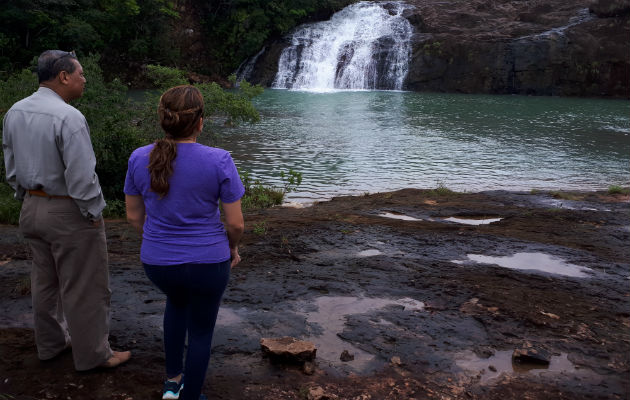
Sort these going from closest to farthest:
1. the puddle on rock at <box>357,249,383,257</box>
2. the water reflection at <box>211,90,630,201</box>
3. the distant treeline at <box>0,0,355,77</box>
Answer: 1. the puddle on rock at <box>357,249,383,257</box>
2. the water reflection at <box>211,90,630,201</box>
3. the distant treeline at <box>0,0,355,77</box>

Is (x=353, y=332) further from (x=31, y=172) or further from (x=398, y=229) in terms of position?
(x=398, y=229)

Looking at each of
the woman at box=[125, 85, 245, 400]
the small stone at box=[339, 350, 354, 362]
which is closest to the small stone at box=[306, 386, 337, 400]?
the small stone at box=[339, 350, 354, 362]

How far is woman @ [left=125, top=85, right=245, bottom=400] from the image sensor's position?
9.00ft

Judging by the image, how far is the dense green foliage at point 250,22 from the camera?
43.0m

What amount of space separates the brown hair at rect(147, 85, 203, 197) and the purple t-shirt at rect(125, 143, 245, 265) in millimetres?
43

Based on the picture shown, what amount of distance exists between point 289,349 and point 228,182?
5.12ft

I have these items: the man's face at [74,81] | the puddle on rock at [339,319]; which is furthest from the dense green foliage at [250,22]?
the man's face at [74,81]

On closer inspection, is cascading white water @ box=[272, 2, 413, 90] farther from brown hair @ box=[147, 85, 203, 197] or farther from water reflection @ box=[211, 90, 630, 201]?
brown hair @ box=[147, 85, 203, 197]

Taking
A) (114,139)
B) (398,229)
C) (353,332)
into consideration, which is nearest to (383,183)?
(398,229)

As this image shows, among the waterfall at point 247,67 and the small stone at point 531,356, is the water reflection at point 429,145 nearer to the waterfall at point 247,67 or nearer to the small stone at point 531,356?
the small stone at point 531,356

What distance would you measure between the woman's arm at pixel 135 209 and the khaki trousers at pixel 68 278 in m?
0.46

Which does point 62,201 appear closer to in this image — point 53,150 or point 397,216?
point 53,150

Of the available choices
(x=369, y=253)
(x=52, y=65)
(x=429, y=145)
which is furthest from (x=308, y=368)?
(x=429, y=145)

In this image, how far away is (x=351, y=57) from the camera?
39.1 meters
